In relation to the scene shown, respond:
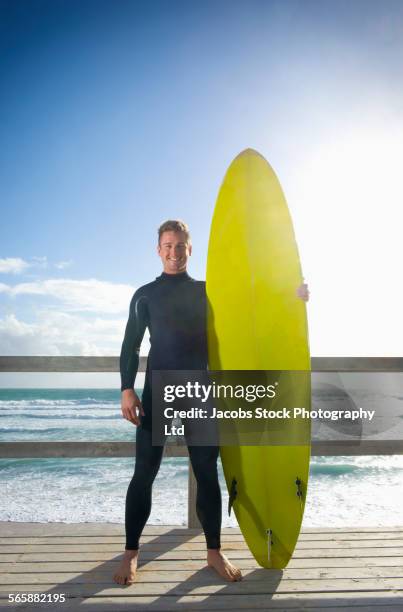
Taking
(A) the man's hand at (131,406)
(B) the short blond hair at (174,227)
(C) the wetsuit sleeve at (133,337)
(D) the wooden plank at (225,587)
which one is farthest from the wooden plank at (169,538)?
(B) the short blond hair at (174,227)

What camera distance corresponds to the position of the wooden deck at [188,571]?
193 cm

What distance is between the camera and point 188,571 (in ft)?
7.30

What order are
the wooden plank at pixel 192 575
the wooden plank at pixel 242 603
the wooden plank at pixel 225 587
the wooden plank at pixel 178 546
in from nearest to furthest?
the wooden plank at pixel 242 603, the wooden plank at pixel 225 587, the wooden plank at pixel 192 575, the wooden plank at pixel 178 546

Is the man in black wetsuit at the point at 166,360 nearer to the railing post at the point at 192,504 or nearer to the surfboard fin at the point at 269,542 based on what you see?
the surfboard fin at the point at 269,542

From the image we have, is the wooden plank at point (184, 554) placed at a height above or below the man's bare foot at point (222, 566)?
below

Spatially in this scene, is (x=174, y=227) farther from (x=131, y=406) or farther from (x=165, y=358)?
(x=131, y=406)

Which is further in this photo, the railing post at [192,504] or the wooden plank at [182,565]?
the railing post at [192,504]

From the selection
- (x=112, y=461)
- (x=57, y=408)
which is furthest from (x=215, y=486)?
(x=57, y=408)

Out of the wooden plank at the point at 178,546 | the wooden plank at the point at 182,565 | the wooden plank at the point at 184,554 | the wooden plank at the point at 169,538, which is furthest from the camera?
the wooden plank at the point at 169,538

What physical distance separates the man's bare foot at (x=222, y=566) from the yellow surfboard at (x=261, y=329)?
0.17m

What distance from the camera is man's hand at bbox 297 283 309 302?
8.02 ft

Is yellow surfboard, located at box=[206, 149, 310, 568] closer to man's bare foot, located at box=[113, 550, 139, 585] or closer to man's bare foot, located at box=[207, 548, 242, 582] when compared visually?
man's bare foot, located at box=[207, 548, 242, 582]

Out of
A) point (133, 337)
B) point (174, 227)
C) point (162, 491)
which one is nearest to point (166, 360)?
point (133, 337)

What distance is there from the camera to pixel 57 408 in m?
19.0
